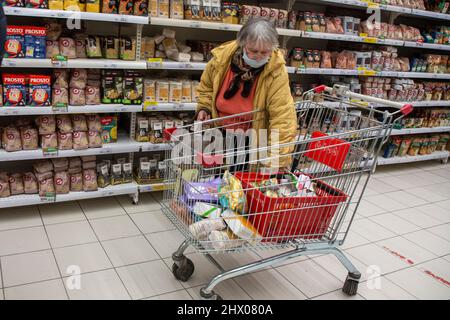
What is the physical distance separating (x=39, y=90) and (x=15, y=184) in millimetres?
755

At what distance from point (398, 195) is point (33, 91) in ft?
12.0

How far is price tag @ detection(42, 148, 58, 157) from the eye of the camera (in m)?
3.19

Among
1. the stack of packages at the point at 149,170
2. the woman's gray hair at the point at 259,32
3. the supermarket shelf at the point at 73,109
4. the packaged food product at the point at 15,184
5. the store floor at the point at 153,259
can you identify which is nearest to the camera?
the woman's gray hair at the point at 259,32

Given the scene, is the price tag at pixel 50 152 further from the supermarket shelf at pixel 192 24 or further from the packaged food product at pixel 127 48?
the supermarket shelf at pixel 192 24

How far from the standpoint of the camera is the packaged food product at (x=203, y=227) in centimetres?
208

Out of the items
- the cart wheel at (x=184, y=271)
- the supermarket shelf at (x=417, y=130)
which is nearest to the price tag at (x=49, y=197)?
the cart wheel at (x=184, y=271)

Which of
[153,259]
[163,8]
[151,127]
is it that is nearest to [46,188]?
[151,127]

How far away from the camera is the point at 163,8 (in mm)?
3365

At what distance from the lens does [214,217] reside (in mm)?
2111

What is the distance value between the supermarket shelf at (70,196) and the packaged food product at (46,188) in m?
0.04

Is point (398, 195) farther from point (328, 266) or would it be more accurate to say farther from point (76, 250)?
point (76, 250)
